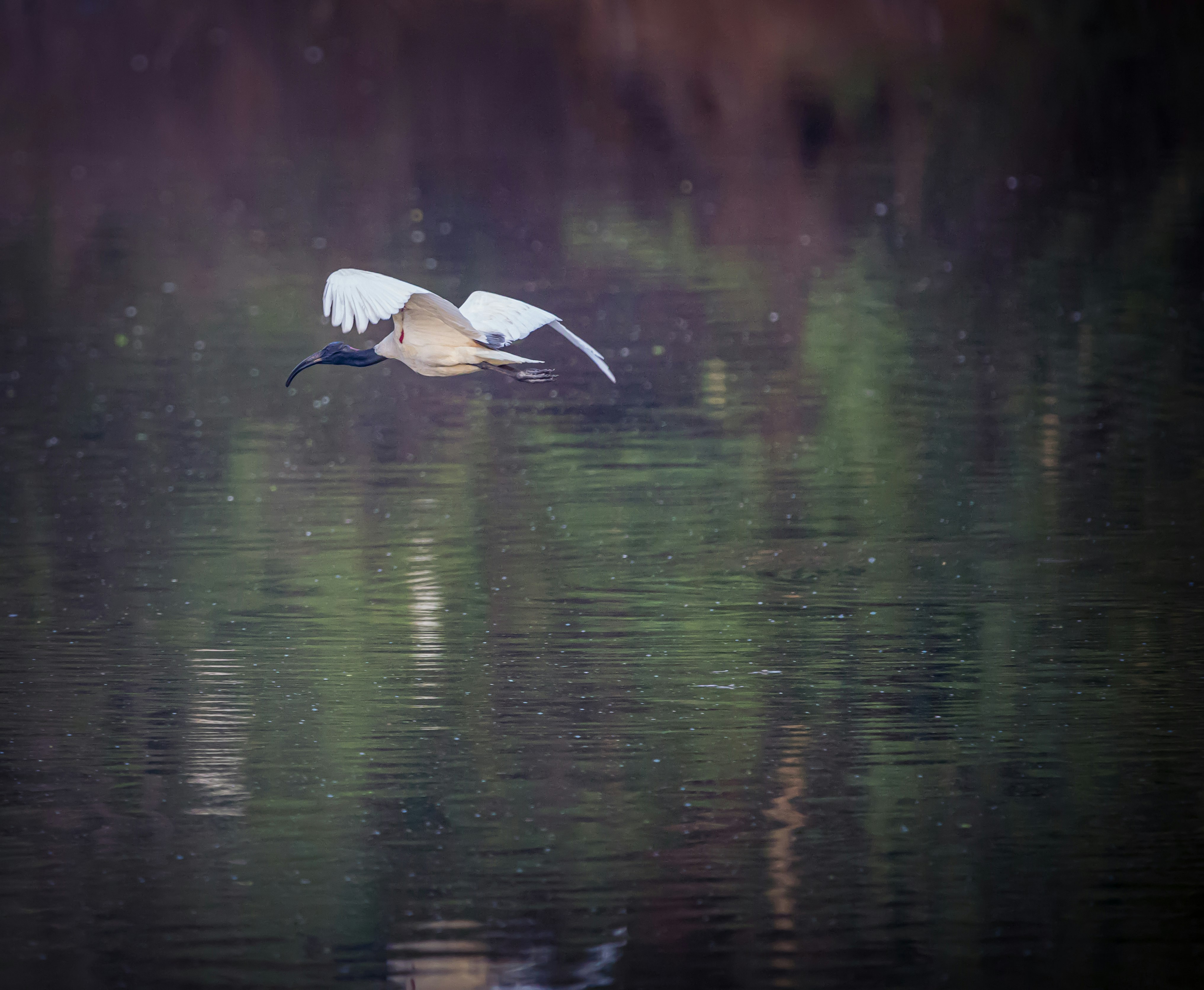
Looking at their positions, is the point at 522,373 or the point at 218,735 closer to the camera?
the point at 218,735

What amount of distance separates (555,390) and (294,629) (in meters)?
7.32

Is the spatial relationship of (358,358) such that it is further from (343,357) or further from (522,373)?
(522,373)

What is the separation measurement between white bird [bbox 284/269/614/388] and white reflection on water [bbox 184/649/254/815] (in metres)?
1.47

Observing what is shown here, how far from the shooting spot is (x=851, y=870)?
755 centimetres

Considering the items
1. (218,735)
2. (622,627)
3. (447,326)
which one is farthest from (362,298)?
(622,627)

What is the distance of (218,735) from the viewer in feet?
30.0

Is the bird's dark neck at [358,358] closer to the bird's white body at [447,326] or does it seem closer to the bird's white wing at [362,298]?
the bird's white body at [447,326]

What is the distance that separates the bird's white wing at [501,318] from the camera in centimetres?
1041

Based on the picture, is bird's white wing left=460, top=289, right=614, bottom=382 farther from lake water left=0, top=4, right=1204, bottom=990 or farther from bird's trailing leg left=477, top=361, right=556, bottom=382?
lake water left=0, top=4, right=1204, bottom=990

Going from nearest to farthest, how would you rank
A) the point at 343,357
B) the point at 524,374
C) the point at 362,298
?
the point at 362,298 < the point at 524,374 < the point at 343,357

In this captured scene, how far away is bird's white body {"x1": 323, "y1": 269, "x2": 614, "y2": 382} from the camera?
9258 millimetres

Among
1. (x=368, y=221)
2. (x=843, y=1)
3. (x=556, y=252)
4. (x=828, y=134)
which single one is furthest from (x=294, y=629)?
(x=843, y=1)

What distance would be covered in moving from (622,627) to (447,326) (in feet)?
6.10

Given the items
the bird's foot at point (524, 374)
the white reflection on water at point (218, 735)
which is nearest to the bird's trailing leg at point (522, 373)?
the bird's foot at point (524, 374)
